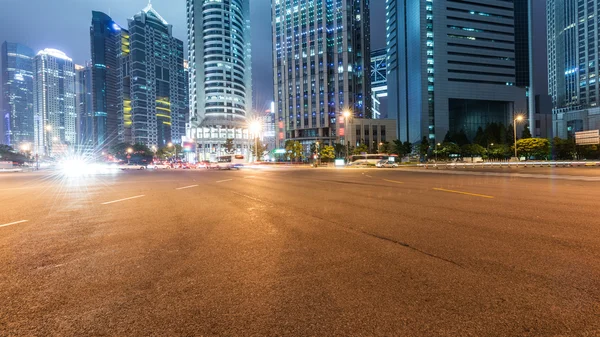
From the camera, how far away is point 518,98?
112 metres

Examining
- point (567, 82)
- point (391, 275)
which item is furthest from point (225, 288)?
point (567, 82)

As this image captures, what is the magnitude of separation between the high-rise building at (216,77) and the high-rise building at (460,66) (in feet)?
267

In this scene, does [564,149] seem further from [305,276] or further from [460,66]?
[305,276]

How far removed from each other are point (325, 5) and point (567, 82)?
14650cm

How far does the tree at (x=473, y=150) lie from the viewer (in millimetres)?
78113

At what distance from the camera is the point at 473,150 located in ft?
260

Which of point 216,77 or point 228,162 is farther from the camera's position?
point 216,77

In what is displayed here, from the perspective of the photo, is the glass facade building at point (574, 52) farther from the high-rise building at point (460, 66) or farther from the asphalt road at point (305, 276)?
the asphalt road at point (305, 276)

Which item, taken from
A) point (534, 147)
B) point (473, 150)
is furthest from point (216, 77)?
point (534, 147)

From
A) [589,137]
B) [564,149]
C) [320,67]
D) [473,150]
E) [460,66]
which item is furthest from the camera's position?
[320,67]

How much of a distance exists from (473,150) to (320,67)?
70.6 m

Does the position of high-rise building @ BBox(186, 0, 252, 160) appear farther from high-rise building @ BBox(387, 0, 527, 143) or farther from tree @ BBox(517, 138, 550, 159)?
tree @ BBox(517, 138, 550, 159)

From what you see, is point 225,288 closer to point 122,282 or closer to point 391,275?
point 122,282

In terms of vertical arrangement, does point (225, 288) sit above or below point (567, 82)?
below
